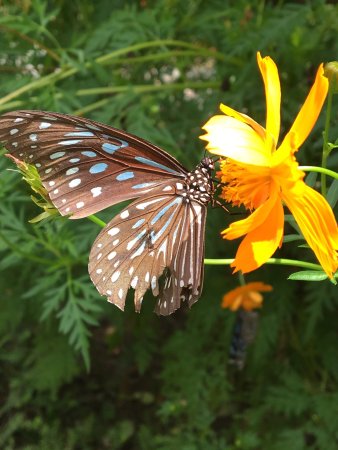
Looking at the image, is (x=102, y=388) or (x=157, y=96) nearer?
(x=157, y=96)

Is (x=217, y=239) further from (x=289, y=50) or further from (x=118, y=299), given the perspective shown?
(x=118, y=299)

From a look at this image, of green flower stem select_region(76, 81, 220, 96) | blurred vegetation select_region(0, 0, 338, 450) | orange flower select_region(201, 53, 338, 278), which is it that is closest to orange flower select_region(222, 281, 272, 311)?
blurred vegetation select_region(0, 0, 338, 450)

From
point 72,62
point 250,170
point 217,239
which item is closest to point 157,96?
point 72,62

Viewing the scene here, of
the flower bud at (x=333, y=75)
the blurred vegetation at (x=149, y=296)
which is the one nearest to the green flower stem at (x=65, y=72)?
the blurred vegetation at (x=149, y=296)

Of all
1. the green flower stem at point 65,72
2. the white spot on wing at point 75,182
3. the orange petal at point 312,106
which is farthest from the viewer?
the green flower stem at point 65,72

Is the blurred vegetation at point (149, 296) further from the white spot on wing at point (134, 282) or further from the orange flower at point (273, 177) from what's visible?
the orange flower at point (273, 177)

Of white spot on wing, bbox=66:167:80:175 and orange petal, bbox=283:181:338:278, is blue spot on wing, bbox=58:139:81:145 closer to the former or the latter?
white spot on wing, bbox=66:167:80:175

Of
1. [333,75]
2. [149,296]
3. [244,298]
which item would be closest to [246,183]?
[333,75]
